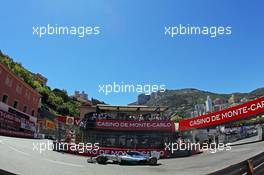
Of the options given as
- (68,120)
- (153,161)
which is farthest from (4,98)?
(153,161)

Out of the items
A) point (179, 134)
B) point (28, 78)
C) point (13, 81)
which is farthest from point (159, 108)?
point (28, 78)

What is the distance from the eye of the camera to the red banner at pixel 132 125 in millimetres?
34750

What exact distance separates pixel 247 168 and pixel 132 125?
2759cm

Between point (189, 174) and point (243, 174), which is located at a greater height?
point (243, 174)

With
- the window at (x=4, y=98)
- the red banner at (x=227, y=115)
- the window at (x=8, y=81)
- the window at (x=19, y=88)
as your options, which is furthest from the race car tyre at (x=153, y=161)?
the window at (x=19, y=88)

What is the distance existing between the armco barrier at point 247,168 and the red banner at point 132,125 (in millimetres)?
25598

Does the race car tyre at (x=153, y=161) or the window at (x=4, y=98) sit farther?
the window at (x=4, y=98)

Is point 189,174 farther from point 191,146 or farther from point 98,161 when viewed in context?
point 191,146

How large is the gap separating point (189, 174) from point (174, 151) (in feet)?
54.8

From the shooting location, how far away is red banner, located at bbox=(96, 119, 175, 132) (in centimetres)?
3475

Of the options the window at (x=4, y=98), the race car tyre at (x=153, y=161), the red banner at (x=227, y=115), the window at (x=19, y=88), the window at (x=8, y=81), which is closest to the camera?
the race car tyre at (x=153, y=161)

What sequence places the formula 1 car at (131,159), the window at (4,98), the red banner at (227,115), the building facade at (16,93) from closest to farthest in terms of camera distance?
the formula 1 car at (131,159), the red banner at (227,115), the building facade at (16,93), the window at (4,98)

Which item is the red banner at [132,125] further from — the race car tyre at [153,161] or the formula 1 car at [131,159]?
the race car tyre at [153,161]

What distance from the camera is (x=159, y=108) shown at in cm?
4150
